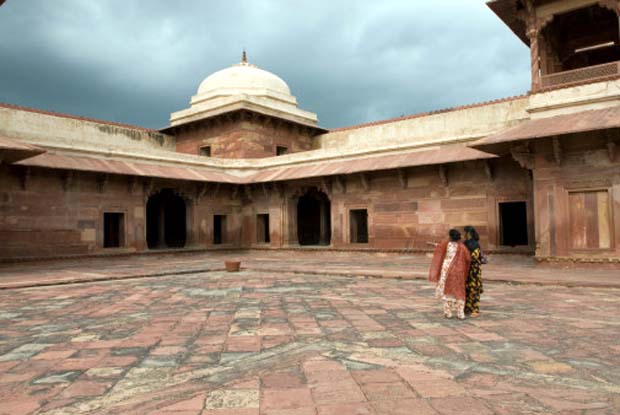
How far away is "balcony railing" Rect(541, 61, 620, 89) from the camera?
1175 centimetres

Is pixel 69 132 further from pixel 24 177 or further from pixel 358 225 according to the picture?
pixel 358 225

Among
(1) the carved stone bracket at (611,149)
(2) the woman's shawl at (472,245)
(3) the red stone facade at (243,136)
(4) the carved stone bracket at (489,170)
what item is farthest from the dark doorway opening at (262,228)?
(2) the woman's shawl at (472,245)

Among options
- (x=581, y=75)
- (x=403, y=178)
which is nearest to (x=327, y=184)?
(x=403, y=178)

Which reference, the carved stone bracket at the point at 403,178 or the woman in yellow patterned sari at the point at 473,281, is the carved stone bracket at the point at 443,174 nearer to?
the carved stone bracket at the point at 403,178

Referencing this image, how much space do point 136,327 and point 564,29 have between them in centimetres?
Answer: 1489

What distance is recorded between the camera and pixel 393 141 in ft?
55.5

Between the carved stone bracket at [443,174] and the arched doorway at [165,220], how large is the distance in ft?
36.8

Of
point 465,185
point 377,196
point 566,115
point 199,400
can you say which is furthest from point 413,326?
point 377,196

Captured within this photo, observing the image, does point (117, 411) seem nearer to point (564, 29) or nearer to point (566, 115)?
point (566, 115)

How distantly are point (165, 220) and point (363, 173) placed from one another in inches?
427

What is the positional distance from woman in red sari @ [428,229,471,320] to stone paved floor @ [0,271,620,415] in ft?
0.87

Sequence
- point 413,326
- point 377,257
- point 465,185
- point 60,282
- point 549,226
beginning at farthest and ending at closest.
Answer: point 377,257 → point 465,185 → point 549,226 → point 60,282 → point 413,326

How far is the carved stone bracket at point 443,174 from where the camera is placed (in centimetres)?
1498

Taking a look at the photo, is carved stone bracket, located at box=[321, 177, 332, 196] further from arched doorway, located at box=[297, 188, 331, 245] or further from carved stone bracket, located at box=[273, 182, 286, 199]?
arched doorway, located at box=[297, 188, 331, 245]
